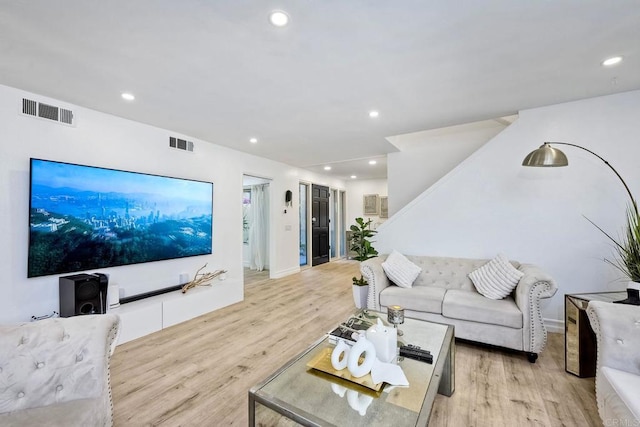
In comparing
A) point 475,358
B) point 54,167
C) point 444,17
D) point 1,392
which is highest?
point 444,17

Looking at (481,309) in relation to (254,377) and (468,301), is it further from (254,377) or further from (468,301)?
(254,377)

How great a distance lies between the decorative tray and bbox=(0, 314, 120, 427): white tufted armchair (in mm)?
1050

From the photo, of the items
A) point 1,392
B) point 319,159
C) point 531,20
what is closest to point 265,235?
point 319,159

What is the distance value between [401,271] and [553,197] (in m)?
1.88

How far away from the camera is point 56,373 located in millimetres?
1271

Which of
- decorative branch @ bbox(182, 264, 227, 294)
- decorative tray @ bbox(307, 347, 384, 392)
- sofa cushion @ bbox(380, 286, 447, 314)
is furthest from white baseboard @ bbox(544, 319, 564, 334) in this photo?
decorative branch @ bbox(182, 264, 227, 294)

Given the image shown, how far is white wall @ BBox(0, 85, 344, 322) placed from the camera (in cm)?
232

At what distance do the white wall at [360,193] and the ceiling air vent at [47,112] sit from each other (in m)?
6.68

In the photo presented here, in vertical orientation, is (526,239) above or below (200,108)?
below

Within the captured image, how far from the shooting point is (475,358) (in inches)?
96.4

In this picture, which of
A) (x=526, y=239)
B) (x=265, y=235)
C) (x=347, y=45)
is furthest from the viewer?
(x=265, y=235)

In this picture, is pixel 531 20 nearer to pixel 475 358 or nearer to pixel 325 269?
pixel 475 358

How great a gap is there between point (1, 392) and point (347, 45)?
103 inches

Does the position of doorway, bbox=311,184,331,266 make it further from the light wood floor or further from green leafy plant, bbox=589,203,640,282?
green leafy plant, bbox=589,203,640,282
